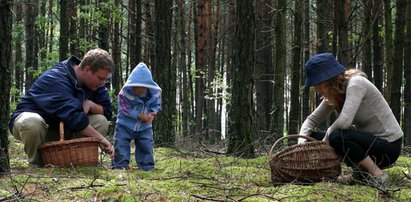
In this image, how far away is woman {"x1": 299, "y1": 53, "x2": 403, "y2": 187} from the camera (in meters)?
3.92

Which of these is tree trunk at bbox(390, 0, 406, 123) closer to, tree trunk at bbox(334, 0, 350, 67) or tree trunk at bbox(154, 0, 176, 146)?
tree trunk at bbox(334, 0, 350, 67)

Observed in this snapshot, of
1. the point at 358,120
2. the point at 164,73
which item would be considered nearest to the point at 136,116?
the point at 358,120

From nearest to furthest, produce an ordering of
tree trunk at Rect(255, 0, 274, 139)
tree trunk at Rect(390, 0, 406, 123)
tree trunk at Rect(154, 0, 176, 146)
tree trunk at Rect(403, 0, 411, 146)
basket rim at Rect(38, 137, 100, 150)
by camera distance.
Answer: basket rim at Rect(38, 137, 100, 150)
tree trunk at Rect(154, 0, 176, 146)
tree trunk at Rect(390, 0, 406, 123)
tree trunk at Rect(403, 0, 411, 146)
tree trunk at Rect(255, 0, 274, 139)

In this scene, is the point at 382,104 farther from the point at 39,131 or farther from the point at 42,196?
the point at 39,131

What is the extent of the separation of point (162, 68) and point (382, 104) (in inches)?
171

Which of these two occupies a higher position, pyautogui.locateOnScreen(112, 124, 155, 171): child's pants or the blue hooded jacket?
the blue hooded jacket

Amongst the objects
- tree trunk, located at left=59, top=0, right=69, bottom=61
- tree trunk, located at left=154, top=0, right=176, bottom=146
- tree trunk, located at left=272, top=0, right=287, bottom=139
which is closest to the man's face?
tree trunk, located at left=154, top=0, right=176, bottom=146

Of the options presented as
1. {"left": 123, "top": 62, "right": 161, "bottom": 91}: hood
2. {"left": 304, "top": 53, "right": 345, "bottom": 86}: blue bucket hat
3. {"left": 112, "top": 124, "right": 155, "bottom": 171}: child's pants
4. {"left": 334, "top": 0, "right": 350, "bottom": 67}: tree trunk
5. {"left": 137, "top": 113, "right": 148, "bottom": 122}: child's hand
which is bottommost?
{"left": 112, "top": 124, "right": 155, "bottom": 171}: child's pants

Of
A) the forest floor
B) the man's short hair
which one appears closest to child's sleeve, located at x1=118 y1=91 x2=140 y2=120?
the man's short hair

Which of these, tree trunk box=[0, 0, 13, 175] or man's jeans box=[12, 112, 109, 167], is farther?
man's jeans box=[12, 112, 109, 167]

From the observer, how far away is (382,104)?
408cm

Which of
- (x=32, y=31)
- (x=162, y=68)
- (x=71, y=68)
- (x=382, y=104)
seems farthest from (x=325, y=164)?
(x=32, y=31)

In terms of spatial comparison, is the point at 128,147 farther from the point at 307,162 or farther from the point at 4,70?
the point at 307,162

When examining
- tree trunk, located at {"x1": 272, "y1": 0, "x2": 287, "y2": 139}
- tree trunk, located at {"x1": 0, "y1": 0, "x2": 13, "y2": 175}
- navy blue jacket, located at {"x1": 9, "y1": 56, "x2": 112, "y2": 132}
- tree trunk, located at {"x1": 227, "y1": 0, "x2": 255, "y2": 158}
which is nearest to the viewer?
tree trunk, located at {"x1": 0, "y1": 0, "x2": 13, "y2": 175}
